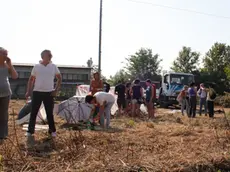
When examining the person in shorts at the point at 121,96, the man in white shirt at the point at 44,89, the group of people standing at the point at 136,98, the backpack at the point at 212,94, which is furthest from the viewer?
the backpack at the point at 212,94

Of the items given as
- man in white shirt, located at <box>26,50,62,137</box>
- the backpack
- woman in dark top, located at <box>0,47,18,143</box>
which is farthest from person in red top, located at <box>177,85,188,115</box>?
woman in dark top, located at <box>0,47,18,143</box>

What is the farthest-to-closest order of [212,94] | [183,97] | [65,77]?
[65,77] → [183,97] → [212,94]

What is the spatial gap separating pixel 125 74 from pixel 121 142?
55914mm

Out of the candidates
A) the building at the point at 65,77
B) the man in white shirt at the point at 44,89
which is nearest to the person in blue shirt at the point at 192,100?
the man in white shirt at the point at 44,89

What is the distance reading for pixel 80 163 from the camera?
13.1ft

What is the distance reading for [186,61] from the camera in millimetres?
57375

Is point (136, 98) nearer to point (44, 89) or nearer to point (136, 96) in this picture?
point (136, 96)

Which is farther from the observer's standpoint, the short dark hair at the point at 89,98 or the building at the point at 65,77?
the building at the point at 65,77

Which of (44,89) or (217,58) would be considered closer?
(44,89)

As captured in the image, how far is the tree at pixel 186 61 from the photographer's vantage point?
56.7m

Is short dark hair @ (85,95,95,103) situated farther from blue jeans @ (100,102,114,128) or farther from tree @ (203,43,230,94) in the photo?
tree @ (203,43,230,94)

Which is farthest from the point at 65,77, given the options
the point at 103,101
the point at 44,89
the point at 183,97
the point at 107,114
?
the point at 44,89

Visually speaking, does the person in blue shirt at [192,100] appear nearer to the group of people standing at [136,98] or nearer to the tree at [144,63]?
the group of people standing at [136,98]

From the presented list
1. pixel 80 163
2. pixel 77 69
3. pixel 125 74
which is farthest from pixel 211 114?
pixel 125 74
